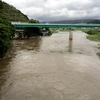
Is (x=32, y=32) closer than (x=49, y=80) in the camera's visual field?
No

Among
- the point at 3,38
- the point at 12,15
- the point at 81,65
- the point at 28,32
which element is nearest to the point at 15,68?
the point at 3,38

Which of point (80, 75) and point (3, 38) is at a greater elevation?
point (3, 38)

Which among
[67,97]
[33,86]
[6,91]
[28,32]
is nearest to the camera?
[67,97]

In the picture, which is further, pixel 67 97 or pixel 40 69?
pixel 40 69

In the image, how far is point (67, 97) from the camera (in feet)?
52.5

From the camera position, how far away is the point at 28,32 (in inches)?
2552

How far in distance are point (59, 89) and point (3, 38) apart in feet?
46.7

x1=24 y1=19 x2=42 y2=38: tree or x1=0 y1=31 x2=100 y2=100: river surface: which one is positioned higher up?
x1=24 y1=19 x2=42 y2=38: tree

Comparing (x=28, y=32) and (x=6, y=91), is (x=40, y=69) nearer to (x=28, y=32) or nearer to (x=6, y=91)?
(x=6, y=91)

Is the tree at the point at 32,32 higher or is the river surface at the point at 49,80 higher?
the tree at the point at 32,32

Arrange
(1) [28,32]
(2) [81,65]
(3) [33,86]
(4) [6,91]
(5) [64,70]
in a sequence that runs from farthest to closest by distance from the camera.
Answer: (1) [28,32], (2) [81,65], (5) [64,70], (3) [33,86], (4) [6,91]

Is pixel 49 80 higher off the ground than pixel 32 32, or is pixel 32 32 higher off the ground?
pixel 32 32

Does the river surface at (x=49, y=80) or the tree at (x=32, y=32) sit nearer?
the river surface at (x=49, y=80)

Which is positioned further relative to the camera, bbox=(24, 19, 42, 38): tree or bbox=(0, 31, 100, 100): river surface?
bbox=(24, 19, 42, 38): tree
